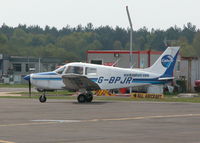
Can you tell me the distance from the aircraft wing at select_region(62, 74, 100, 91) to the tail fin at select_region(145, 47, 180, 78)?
14.3 feet

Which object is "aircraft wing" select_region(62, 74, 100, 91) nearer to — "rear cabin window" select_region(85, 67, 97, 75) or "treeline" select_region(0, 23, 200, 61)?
"rear cabin window" select_region(85, 67, 97, 75)

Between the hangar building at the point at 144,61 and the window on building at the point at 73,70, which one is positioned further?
the hangar building at the point at 144,61

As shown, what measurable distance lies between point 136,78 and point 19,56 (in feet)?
231

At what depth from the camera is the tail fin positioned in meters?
36.6

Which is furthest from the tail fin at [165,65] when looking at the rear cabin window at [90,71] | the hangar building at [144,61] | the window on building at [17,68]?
the window on building at [17,68]

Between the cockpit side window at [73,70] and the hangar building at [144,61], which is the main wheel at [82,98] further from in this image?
the hangar building at [144,61]

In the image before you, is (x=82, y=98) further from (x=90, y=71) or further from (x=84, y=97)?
(x=90, y=71)

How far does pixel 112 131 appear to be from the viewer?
54.4ft

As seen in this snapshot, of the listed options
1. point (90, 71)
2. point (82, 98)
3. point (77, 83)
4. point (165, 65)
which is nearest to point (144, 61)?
point (165, 65)

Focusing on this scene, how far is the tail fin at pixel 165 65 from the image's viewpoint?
36.6m

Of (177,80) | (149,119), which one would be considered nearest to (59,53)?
(177,80)

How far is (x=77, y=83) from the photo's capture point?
33656 mm

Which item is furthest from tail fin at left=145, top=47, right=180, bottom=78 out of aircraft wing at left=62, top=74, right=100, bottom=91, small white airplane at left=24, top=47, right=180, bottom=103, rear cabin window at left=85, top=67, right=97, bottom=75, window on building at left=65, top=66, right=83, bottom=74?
window on building at left=65, top=66, right=83, bottom=74

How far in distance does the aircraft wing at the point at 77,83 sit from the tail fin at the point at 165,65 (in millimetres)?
4353
